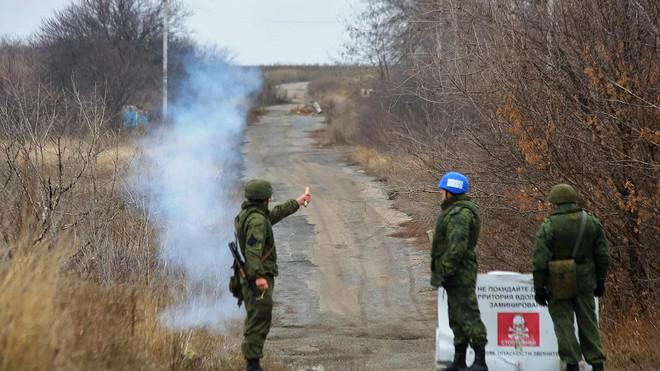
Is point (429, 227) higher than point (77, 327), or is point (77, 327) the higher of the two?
point (77, 327)

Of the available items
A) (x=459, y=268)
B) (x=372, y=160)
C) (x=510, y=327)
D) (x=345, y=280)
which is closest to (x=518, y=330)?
(x=510, y=327)

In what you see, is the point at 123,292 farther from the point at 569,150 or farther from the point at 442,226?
the point at 569,150

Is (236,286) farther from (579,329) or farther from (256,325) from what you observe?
(579,329)

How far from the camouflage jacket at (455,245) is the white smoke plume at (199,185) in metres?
2.98

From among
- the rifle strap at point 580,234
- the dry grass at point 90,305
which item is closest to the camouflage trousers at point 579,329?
the rifle strap at point 580,234

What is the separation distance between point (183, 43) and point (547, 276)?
98.4 feet

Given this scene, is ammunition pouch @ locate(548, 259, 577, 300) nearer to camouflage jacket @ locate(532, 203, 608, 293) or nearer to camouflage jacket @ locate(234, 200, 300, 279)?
camouflage jacket @ locate(532, 203, 608, 293)

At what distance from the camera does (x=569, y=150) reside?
12422 mm

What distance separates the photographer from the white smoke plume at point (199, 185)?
1486cm

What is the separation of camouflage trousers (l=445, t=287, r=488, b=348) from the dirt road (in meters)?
2.75

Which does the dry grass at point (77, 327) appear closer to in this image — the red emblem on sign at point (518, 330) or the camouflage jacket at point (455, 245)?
the camouflage jacket at point (455, 245)

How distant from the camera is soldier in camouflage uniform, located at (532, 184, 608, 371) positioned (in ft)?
28.8

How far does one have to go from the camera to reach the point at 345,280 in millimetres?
19562

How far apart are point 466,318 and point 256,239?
79.7 inches
